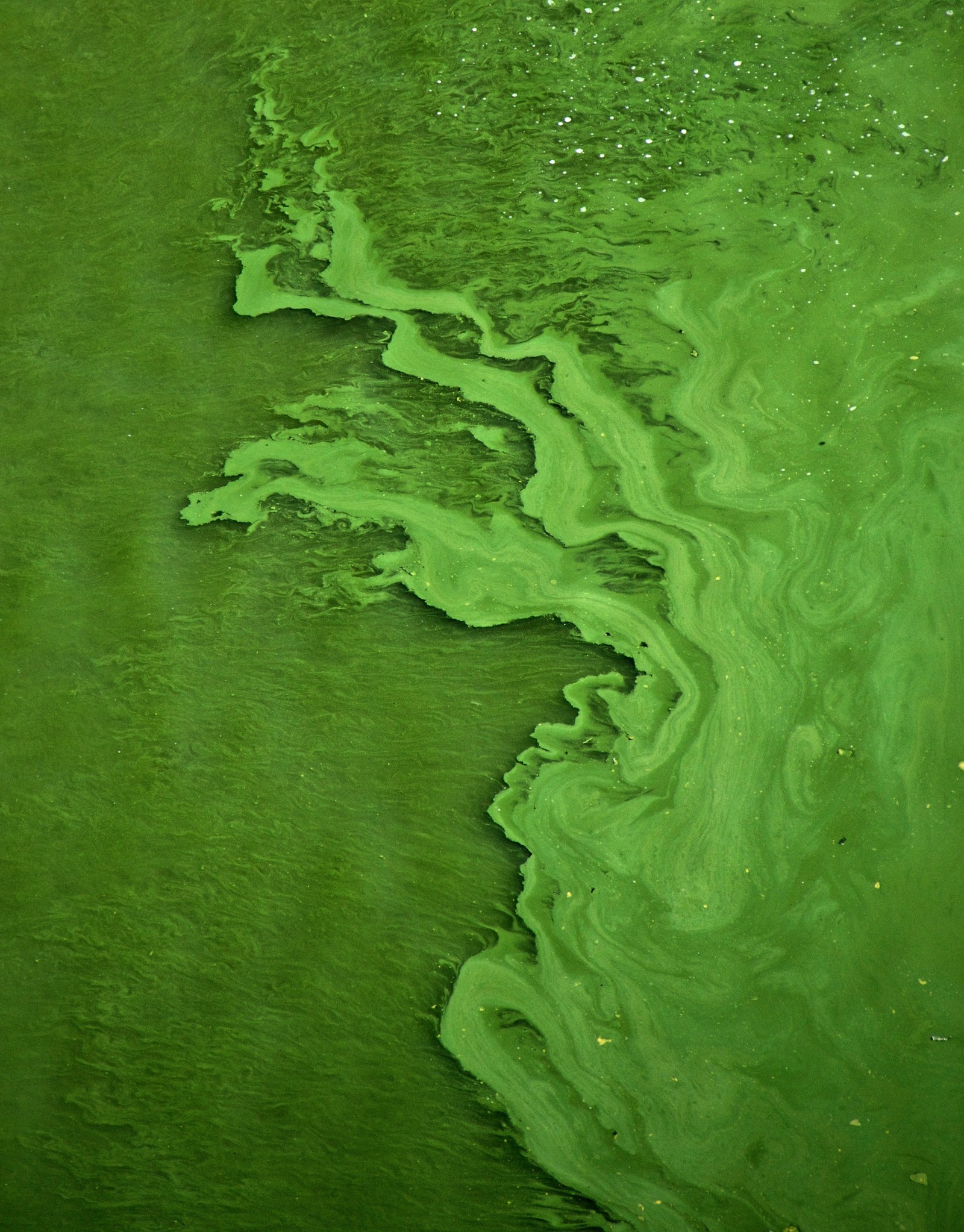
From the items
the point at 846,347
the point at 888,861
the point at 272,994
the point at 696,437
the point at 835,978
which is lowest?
the point at 272,994

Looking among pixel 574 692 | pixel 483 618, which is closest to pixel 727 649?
pixel 574 692

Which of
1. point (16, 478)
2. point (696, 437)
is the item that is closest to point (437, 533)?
point (696, 437)

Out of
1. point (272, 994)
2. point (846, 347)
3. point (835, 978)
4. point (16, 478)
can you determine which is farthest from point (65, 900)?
point (846, 347)

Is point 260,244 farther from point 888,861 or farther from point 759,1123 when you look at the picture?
point 759,1123

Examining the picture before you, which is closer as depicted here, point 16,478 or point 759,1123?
point 759,1123

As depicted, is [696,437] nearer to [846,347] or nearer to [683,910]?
[846,347]

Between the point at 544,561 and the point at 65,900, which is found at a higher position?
the point at 544,561
